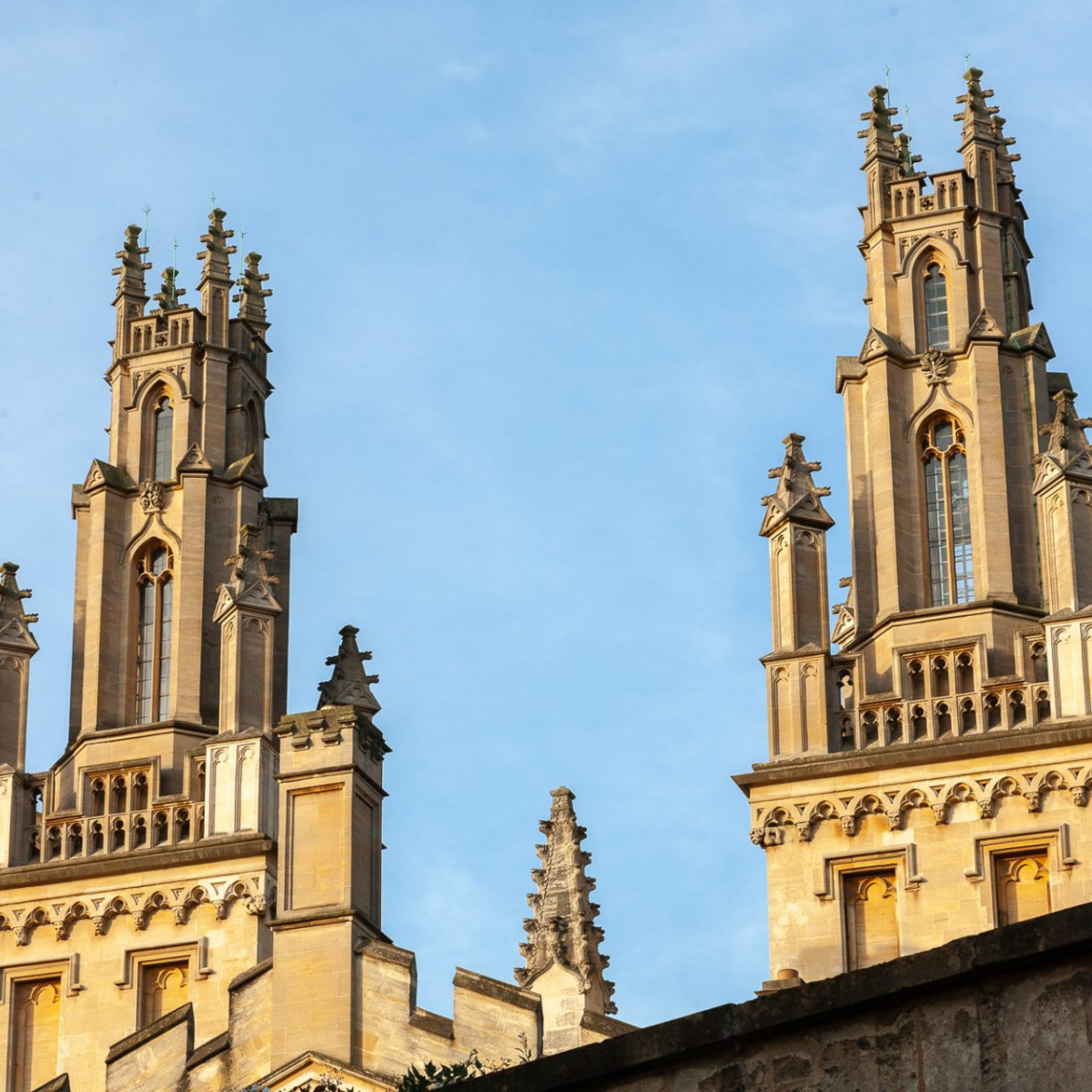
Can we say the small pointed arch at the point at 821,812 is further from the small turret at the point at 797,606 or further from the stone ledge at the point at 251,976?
the stone ledge at the point at 251,976

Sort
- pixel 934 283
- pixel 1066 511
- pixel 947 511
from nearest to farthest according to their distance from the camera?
pixel 1066 511 < pixel 947 511 < pixel 934 283

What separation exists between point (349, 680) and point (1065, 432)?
796cm

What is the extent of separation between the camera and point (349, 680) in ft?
102

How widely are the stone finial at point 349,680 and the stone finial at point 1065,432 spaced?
7.47m

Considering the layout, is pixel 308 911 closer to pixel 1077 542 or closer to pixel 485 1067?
pixel 485 1067

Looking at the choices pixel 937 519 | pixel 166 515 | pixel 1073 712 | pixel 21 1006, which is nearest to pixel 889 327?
pixel 937 519

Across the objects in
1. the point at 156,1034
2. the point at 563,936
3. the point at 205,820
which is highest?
the point at 205,820

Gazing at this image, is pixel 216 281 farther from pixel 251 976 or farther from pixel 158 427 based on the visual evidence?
pixel 251 976

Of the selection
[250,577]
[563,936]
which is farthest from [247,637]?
[563,936]

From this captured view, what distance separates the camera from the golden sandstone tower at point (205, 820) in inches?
1088

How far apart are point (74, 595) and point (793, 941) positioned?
34.2 feet

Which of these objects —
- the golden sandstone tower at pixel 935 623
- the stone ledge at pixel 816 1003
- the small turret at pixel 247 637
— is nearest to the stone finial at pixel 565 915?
the golden sandstone tower at pixel 935 623

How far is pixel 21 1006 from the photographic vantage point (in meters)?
Result: 33.1

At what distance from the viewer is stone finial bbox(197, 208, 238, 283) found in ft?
124
